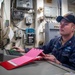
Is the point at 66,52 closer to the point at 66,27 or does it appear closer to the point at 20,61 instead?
the point at 66,27

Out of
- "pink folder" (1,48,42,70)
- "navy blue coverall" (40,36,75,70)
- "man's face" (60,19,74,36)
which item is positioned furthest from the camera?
"man's face" (60,19,74,36)

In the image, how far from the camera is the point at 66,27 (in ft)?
6.21

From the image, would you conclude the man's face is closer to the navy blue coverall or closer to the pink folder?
the navy blue coverall

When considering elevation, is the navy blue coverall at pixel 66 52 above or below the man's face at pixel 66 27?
below

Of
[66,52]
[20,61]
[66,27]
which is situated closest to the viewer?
[20,61]

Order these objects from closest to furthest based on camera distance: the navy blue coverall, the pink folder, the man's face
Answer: the pink folder
the navy blue coverall
the man's face

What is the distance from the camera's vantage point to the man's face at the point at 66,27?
6.19ft

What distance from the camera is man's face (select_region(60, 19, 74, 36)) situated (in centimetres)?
189

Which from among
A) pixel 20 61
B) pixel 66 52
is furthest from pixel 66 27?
pixel 20 61

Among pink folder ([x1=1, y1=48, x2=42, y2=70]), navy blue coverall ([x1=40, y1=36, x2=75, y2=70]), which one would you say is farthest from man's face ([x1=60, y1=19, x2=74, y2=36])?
pink folder ([x1=1, y1=48, x2=42, y2=70])

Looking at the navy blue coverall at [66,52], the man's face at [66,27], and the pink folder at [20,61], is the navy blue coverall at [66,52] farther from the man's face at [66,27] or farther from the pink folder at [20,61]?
the pink folder at [20,61]

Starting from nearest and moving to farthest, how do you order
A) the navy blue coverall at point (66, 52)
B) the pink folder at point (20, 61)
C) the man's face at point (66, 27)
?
the pink folder at point (20, 61) < the navy blue coverall at point (66, 52) < the man's face at point (66, 27)

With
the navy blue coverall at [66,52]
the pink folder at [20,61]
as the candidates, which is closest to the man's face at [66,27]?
Answer: the navy blue coverall at [66,52]

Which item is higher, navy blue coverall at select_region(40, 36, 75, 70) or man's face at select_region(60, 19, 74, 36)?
man's face at select_region(60, 19, 74, 36)
